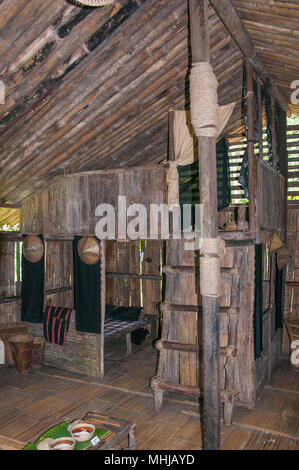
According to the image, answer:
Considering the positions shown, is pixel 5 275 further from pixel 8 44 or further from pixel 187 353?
Answer: pixel 8 44

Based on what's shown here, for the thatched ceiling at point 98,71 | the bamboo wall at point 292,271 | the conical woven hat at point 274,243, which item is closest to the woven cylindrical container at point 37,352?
the thatched ceiling at point 98,71

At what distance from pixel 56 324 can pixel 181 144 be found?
4.34m

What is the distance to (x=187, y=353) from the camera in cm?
635

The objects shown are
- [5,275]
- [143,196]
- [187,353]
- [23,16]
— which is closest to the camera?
[23,16]

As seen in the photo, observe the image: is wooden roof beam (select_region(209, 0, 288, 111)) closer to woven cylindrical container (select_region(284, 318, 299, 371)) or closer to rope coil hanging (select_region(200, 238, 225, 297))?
rope coil hanging (select_region(200, 238, 225, 297))

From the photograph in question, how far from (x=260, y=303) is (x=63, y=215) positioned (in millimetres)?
4154

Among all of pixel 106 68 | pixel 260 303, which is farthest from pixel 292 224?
pixel 106 68

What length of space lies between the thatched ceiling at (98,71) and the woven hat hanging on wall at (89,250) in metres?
1.46

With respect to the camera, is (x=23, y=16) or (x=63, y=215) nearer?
(x=23, y=16)

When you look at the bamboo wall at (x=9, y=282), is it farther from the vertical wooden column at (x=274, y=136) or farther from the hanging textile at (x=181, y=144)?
the vertical wooden column at (x=274, y=136)

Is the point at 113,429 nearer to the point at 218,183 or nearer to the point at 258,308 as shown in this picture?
the point at 258,308

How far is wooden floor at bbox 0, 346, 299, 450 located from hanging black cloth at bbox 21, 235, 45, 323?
1.12m

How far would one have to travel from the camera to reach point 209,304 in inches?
159

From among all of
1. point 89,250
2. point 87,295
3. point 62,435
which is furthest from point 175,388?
point 89,250
